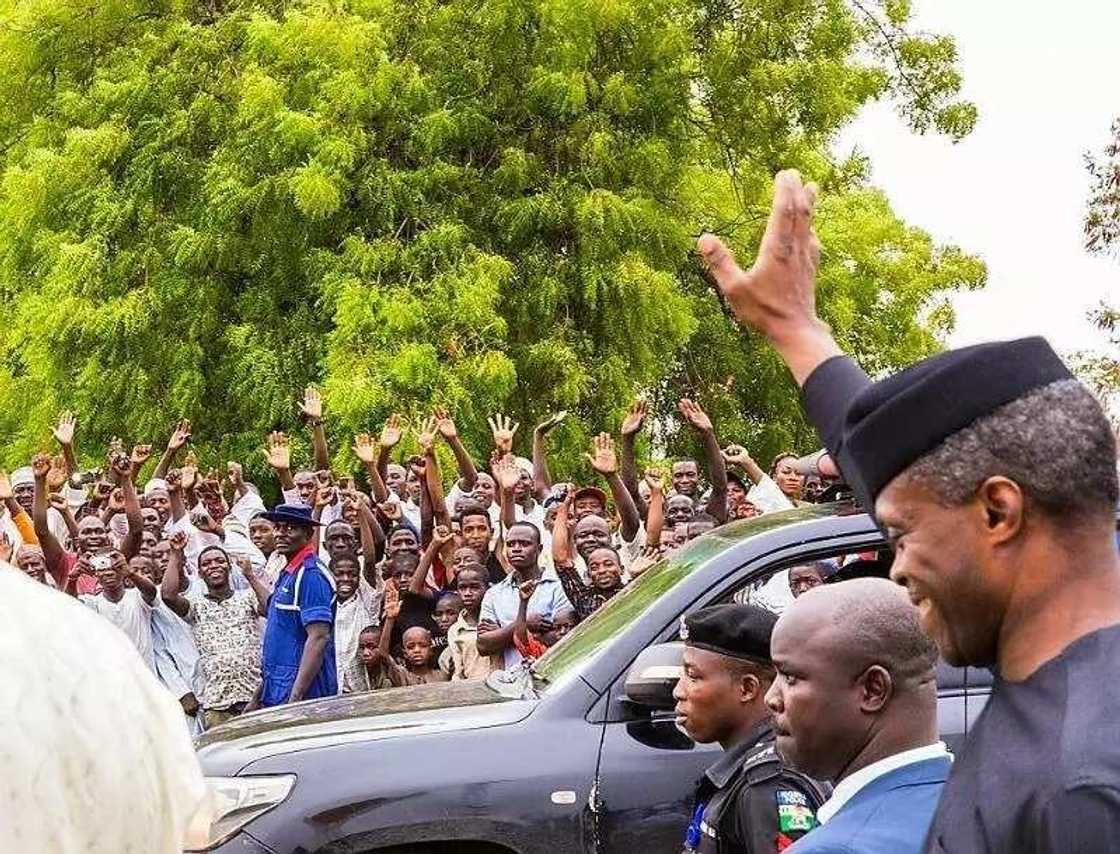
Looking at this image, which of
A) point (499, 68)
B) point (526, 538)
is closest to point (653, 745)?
point (526, 538)

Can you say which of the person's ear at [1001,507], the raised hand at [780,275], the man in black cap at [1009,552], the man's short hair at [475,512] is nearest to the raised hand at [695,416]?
the man's short hair at [475,512]

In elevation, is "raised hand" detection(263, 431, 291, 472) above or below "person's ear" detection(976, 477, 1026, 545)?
above

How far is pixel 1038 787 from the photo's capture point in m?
1.52

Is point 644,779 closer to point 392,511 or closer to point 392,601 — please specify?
point 392,601

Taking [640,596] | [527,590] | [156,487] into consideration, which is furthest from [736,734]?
[156,487]

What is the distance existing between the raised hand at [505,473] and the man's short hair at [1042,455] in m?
8.59

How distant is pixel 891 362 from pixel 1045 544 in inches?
813

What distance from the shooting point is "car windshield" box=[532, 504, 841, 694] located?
545 cm

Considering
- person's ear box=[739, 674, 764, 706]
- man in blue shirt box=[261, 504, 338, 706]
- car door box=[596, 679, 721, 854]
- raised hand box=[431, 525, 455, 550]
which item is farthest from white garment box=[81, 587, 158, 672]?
person's ear box=[739, 674, 764, 706]

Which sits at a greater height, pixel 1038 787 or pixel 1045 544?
pixel 1045 544

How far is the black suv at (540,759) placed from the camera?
16.6ft

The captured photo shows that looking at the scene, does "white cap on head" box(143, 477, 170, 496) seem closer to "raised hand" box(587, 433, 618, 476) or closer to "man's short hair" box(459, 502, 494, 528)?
"man's short hair" box(459, 502, 494, 528)

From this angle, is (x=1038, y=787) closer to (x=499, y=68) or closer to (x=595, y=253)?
(x=595, y=253)

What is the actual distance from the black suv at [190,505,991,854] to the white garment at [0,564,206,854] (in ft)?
11.4
